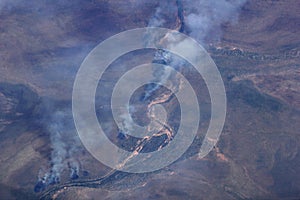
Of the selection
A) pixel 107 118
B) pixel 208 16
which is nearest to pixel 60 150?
pixel 107 118

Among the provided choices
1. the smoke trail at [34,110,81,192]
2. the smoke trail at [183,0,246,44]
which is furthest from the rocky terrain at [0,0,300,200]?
the smoke trail at [183,0,246,44]

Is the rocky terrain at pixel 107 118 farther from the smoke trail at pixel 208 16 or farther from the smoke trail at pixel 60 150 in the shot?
the smoke trail at pixel 208 16

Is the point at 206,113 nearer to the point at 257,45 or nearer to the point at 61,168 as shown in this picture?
the point at 257,45

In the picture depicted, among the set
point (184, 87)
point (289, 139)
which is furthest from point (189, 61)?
point (289, 139)

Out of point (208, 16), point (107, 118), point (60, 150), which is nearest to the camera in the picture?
point (60, 150)

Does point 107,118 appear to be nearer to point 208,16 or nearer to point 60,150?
point 60,150

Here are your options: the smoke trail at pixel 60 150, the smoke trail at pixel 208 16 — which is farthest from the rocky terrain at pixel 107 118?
the smoke trail at pixel 208 16

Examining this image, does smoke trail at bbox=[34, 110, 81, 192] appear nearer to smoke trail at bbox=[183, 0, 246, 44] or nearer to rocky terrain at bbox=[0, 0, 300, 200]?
rocky terrain at bbox=[0, 0, 300, 200]

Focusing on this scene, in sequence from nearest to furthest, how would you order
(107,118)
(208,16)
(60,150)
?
(60,150)
(107,118)
(208,16)

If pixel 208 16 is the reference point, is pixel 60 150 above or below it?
below
